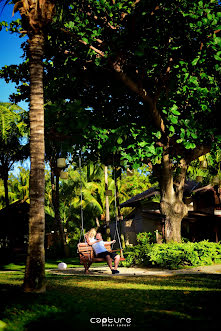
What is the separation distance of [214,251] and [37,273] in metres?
11.2

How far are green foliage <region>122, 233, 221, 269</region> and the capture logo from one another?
35.0 ft

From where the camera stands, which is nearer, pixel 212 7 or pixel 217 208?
pixel 212 7

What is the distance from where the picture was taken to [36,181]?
8125 mm

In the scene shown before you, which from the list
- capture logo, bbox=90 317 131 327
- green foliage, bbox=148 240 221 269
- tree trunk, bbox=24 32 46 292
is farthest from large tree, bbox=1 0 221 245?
capture logo, bbox=90 317 131 327

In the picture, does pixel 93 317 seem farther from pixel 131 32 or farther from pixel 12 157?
pixel 12 157

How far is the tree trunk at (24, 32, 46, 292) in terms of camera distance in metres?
7.74

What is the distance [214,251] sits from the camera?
1680 centimetres

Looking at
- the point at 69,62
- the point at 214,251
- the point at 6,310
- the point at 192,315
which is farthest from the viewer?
the point at 214,251

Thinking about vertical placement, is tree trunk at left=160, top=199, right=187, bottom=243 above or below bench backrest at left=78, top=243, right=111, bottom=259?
above

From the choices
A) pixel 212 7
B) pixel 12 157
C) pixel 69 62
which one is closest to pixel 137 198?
pixel 12 157

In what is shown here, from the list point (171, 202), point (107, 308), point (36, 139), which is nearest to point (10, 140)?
point (171, 202)

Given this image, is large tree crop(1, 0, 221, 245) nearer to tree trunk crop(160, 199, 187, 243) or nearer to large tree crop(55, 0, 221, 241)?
large tree crop(55, 0, 221, 241)

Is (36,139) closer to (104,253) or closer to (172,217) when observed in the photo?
(104,253)

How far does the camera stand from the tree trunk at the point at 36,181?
774cm
